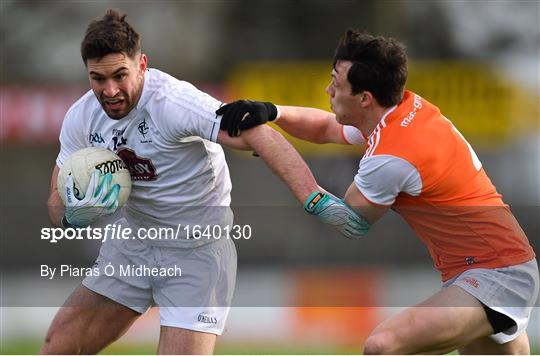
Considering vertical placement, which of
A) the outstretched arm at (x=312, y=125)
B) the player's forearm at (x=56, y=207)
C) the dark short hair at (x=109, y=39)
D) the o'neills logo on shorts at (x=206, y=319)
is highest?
the dark short hair at (x=109, y=39)

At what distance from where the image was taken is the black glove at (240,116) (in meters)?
5.75

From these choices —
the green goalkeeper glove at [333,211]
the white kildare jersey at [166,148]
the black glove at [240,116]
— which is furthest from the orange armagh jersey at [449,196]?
the white kildare jersey at [166,148]

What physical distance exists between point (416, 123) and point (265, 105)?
0.79 m

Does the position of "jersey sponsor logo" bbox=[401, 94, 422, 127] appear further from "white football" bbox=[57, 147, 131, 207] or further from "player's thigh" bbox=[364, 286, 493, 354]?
"white football" bbox=[57, 147, 131, 207]

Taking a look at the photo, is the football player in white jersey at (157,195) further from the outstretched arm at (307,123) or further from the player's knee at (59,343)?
the outstretched arm at (307,123)

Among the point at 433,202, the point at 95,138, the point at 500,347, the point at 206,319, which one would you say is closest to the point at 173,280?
the point at 206,319

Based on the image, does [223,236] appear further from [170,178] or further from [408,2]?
[408,2]

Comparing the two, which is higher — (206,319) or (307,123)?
(307,123)

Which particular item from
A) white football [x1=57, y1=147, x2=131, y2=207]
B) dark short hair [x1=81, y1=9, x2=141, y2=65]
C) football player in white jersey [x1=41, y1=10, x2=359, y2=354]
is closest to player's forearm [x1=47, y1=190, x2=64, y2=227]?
football player in white jersey [x1=41, y1=10, x2=359, y2=354]

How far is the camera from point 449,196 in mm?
5781

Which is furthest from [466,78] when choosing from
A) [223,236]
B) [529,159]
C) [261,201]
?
[223,236]

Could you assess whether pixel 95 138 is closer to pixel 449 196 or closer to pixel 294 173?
pixel 294 173

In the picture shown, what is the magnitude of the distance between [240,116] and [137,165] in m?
0.68

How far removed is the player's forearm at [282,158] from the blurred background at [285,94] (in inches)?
264
